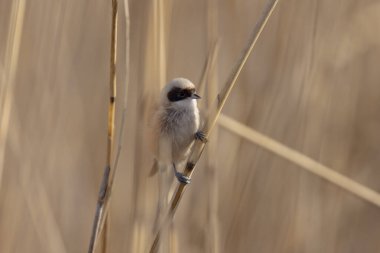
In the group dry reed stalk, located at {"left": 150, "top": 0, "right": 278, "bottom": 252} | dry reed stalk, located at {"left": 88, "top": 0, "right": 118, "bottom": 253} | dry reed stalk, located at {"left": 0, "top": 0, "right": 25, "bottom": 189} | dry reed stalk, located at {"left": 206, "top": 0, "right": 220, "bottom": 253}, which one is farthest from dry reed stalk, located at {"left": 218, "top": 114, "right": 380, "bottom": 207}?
dry reed stalk, located at {"left": 0, "top": 0, "right": 25, "bottom": 189}

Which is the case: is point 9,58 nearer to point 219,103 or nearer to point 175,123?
point 175,123

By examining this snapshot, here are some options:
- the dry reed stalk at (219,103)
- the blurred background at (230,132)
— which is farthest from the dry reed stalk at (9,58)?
the dry reed stalk at (219,103)

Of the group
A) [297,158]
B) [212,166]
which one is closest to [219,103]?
[212,166]

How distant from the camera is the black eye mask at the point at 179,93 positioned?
162cm

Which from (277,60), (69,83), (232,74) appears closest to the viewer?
(232,74)

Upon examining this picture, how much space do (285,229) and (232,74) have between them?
3.01 ft

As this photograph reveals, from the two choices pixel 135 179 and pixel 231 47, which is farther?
pixel 231 47

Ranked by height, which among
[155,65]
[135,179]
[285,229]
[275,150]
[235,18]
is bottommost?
[285,229]

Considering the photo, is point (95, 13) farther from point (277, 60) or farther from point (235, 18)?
point (277, 60)

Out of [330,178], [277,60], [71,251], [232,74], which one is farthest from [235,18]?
[71,251]

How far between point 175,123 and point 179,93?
87mm

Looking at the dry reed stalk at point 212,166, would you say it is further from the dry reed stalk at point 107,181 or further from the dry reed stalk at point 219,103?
the dry reed stalk at point 107,181

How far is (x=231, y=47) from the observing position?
2.19 metres

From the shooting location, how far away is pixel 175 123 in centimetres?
166
